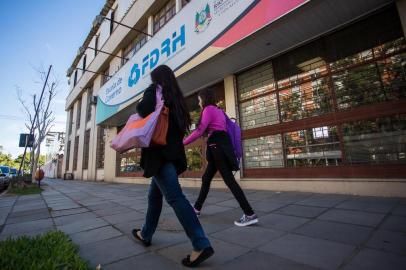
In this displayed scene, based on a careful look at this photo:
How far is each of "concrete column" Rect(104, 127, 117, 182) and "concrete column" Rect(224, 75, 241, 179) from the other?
882 cm

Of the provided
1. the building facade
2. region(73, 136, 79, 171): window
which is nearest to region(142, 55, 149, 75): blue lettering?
the building facade

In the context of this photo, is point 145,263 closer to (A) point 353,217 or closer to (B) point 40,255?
(B) point 40,255

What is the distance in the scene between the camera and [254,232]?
2525mm

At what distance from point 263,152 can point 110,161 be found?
10.9m

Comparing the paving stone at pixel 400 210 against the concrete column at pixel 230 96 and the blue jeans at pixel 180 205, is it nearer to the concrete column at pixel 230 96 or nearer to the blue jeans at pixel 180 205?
the blue jeans at pixel 180 205

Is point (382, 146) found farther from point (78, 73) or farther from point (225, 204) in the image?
point (78, 73)

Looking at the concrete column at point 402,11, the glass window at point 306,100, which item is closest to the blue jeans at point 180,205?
the glass window at point 306,100

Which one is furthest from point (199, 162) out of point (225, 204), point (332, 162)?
point (332, 162)

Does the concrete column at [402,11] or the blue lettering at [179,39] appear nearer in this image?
the concrete column at [402,11]

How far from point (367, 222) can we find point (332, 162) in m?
2.44

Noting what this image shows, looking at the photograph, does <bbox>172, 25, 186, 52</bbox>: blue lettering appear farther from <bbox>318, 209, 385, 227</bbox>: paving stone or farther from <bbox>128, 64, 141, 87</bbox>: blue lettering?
<bbox>318, 209, 385, 227</bbox>: paving stone

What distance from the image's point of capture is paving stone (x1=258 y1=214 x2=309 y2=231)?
2.66 metres

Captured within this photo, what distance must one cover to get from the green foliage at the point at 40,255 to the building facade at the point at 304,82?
15.1 ft

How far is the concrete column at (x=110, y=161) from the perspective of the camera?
13.6 m
